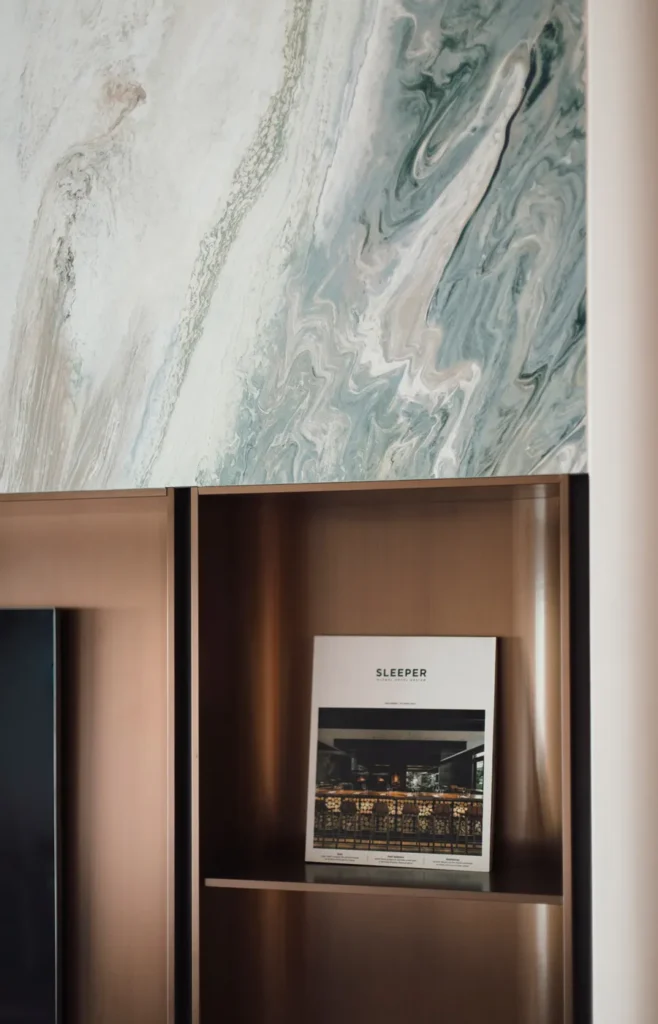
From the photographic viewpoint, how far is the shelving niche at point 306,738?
1785mm

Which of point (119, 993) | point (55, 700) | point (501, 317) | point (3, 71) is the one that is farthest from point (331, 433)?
point (119, 993)

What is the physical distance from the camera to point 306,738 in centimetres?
196

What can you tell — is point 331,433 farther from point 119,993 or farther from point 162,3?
point 119,993

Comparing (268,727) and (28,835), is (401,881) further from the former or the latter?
(28,835)

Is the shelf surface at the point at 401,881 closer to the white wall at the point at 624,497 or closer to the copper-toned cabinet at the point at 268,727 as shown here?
the copper-toned cabinet at the point at 268,727

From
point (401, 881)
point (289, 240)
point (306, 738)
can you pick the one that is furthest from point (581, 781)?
point (289, 240)

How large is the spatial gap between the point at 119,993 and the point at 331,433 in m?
1.09

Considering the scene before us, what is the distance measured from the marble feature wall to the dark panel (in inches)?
14.5

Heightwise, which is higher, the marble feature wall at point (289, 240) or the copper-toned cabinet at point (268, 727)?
the marble feature wall at point (289, 240)

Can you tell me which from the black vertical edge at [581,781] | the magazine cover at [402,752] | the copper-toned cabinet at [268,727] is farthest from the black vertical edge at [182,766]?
the black vertical edge at [581,781]

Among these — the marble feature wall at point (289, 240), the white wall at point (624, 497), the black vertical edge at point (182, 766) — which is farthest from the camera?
the black vertical edge at point (182, 766)

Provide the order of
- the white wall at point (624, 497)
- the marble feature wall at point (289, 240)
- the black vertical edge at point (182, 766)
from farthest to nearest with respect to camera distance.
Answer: the black vertical edge at point (182, 766) → the marble feature wall at point (289, 240) → the white wall at point (624, 497)

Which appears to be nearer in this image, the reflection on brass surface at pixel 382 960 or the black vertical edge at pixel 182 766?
the black vertical edge at pixel 182 766

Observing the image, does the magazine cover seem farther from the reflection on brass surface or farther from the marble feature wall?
the marble feature wall
